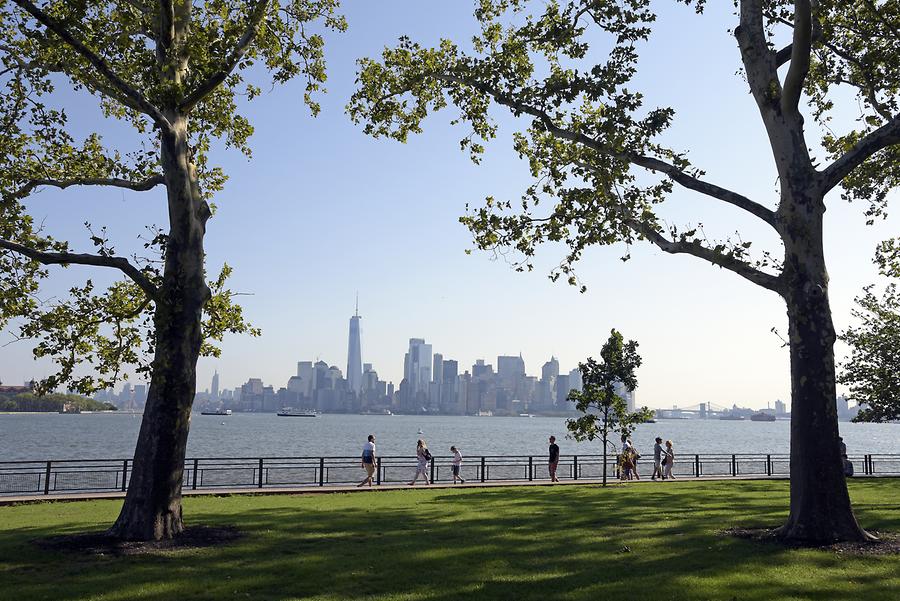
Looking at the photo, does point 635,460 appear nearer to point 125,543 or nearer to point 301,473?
point 301,473

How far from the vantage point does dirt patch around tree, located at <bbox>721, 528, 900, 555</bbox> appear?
11.5 metres

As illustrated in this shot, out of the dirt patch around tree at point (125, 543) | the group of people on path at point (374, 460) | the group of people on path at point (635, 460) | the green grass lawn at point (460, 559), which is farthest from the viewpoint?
the group of people on path at point (635, 460)

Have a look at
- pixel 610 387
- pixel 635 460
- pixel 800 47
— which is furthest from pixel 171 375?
pixel 635 460

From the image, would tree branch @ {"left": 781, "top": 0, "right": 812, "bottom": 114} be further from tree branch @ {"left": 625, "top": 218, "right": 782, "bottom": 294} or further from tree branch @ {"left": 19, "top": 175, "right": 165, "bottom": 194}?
tree branch @ {"left": 19, "top": 175, "right": 165, "bottom": 194}

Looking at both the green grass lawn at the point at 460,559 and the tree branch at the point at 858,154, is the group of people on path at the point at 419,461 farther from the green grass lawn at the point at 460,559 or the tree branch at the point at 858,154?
the tree branch at the point at 858,154

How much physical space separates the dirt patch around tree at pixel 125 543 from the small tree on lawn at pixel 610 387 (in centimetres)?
1499

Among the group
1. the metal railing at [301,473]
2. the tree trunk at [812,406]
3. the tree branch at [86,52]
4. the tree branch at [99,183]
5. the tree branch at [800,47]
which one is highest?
the tree branch at [800,47]

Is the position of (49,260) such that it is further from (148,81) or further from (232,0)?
(232,0)

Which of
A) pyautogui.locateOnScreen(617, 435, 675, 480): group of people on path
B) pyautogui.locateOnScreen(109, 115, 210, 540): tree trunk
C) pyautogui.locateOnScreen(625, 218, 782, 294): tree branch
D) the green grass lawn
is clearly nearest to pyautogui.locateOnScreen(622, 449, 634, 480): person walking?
pyautogui.locateOnScreen(617, 435, 675, 480): group of people on path

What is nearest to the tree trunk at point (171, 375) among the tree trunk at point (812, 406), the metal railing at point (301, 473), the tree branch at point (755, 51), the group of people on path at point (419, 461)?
the tree trunk at point (812, 406)

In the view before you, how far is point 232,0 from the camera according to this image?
16906 mm

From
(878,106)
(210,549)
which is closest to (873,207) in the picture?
(878,106)

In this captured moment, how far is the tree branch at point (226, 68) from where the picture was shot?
14.2 metres

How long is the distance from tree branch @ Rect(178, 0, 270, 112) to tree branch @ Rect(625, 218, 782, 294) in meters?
8.27
